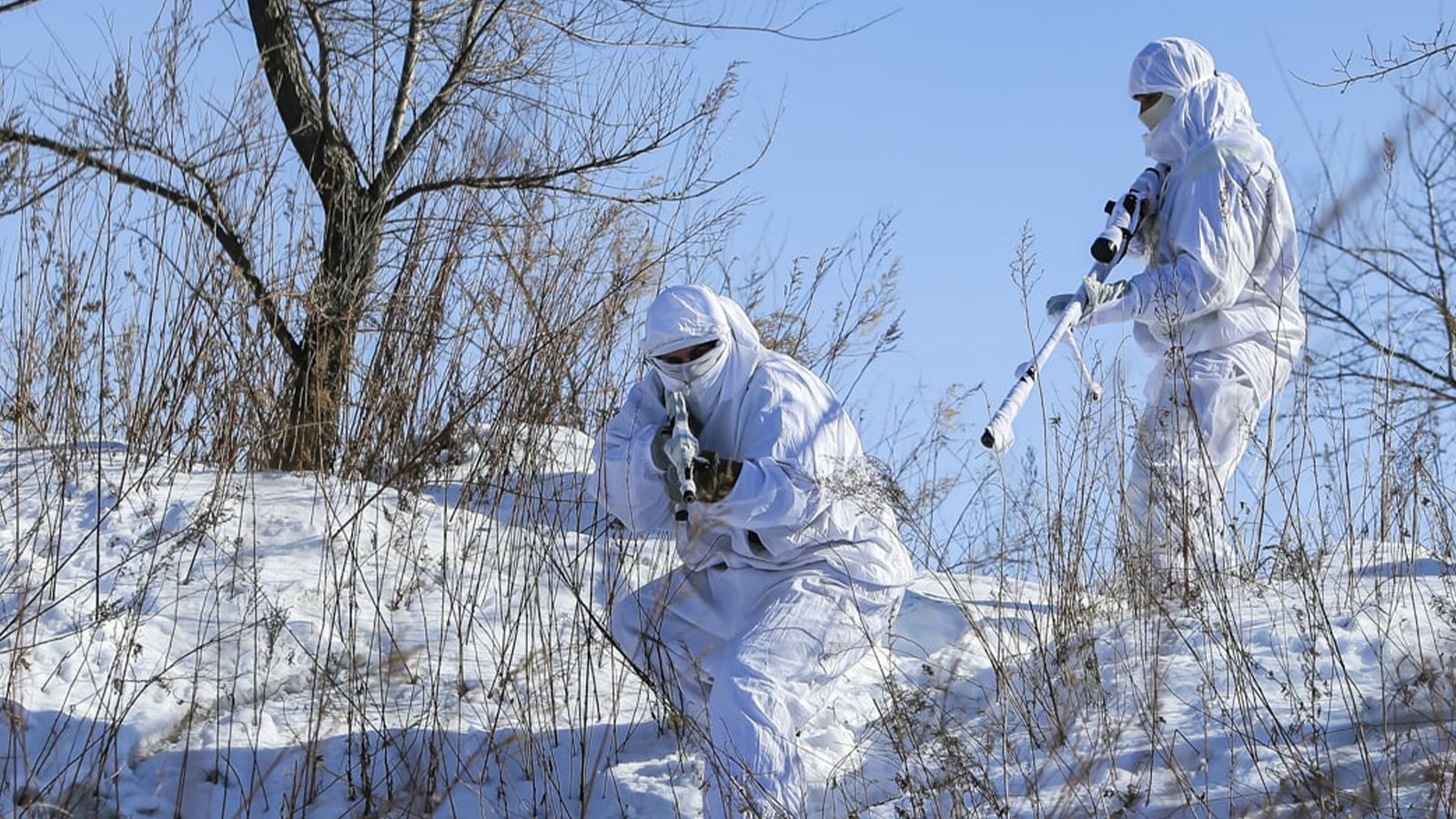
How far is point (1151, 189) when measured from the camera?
5.20 m

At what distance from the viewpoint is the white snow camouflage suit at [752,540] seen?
3723mm

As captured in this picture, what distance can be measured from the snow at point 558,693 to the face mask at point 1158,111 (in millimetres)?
1472

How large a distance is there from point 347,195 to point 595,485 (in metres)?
3.24

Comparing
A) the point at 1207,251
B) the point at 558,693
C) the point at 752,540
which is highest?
the point at 1207,251

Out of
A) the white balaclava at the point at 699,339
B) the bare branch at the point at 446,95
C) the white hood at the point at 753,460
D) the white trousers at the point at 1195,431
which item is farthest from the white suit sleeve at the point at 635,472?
the bare branch at the point at 446,95

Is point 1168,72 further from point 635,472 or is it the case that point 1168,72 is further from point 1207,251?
point 635,472

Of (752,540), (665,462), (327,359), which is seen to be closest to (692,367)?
A: (665,462)

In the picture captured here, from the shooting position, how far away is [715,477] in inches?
149

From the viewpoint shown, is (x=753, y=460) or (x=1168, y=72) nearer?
(x=753, y=460)

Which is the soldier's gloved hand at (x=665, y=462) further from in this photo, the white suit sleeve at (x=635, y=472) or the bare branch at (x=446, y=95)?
the bare branch at (x=446, y=95)

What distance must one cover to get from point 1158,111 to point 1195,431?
1.12 meters

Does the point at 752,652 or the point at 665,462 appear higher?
the point at 665,462

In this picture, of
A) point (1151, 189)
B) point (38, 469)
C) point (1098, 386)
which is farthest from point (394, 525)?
point (1151, 189)

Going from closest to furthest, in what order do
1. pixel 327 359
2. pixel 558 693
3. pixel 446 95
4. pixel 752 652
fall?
1. pixel 752 652
2. pixel 558 693
3. pixel 327 359
4. pixel 446 95
